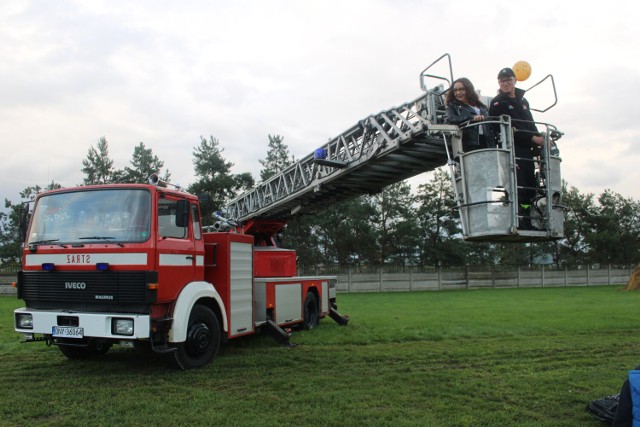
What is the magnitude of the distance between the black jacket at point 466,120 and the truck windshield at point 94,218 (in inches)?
155

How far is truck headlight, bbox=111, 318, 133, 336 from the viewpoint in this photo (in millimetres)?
6387

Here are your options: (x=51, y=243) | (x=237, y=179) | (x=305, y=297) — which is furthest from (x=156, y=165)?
(x=51, y=243)

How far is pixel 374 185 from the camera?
966cm

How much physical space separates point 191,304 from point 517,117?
4702 millimetres

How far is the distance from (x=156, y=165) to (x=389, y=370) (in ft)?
119

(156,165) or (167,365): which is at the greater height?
(156,165)

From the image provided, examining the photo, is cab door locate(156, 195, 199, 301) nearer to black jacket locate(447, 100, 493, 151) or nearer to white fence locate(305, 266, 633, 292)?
black jacket locate(447, 100, 493, 151)

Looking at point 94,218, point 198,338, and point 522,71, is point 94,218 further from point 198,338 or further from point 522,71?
point 522,71

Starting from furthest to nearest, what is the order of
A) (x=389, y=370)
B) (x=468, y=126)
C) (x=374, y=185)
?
(x=374, y=185)
(x=389, y=370)
(x=468, y=126)

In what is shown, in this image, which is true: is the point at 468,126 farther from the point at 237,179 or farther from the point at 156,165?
the point at 156,165

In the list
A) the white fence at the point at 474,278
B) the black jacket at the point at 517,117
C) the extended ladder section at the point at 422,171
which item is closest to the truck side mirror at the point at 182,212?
the extended ladder section at the point at 422,171

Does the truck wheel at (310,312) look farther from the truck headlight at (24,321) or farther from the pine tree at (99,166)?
the pine tree at (99,166)

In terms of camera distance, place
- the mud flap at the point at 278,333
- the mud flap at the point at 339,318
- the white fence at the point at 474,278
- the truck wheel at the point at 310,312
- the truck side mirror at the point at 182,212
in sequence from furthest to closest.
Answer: the white fence at the point at 474,278 → the mud flap at the point at 339,318 → the truck wheel at the point at 310,312 → the mud flap at the point at 278,333 → the truck side mirror at the point at 182,212

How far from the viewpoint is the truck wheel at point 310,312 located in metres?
11.3
